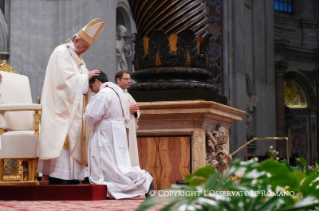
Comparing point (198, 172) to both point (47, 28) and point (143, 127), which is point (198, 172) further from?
point (47, 28)

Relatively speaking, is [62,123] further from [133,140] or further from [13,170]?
[13,170]

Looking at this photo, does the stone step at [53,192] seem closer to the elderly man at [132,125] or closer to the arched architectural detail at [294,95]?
the elderly man at [132,125]

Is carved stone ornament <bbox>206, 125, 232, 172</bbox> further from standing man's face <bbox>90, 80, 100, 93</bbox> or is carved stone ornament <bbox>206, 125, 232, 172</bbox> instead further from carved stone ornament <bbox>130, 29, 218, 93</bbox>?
standing man's face <bbox>90, 80, 100, 93</bbox>

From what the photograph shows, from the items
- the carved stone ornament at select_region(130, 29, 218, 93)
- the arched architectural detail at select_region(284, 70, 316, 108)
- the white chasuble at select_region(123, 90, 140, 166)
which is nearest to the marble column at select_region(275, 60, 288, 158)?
the arched architectural detail at select_region(284, 70, 316, 108)

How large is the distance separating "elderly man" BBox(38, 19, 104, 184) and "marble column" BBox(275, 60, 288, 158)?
736 inches

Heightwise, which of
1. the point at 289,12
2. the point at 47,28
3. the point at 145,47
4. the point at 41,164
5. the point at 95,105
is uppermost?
the point at 289,12

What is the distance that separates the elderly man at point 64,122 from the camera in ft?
21.1

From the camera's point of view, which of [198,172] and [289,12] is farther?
[289,12]

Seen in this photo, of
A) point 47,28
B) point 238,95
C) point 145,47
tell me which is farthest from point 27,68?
point 238,95

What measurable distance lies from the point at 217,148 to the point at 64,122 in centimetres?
178

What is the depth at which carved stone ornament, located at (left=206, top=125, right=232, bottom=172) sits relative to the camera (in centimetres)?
720

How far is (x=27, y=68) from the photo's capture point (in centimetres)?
1204

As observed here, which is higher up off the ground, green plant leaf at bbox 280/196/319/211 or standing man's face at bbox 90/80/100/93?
standing man's face at bbox 90/80/100/93

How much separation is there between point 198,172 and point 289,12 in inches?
1077
